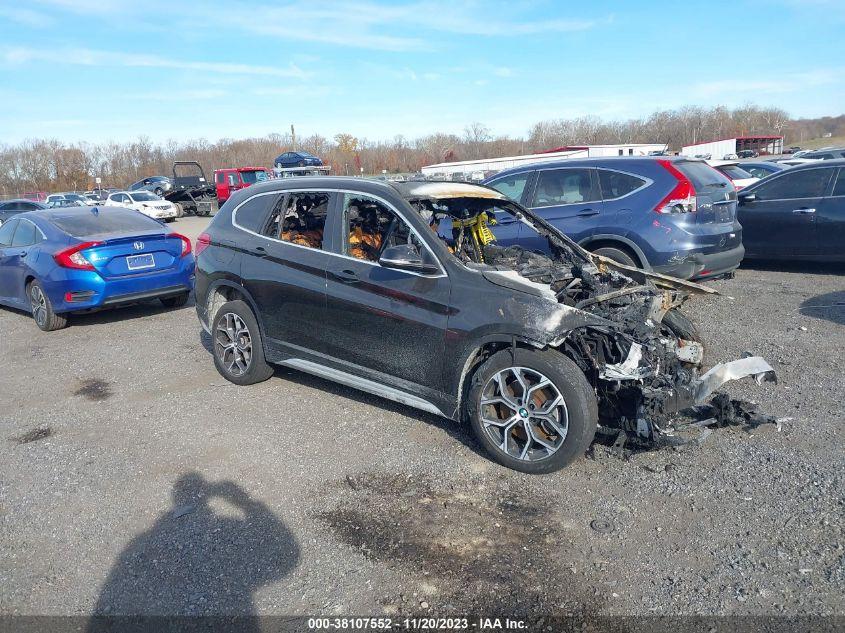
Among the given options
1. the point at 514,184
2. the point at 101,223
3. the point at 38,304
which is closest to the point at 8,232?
the point at 38,304

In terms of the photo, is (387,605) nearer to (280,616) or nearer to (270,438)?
(280,616)

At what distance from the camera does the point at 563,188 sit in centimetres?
797

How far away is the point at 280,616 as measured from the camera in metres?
2.92

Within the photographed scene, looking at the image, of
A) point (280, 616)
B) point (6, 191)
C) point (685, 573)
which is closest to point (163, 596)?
point (280, 616)

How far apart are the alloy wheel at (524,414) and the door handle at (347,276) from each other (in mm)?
1350

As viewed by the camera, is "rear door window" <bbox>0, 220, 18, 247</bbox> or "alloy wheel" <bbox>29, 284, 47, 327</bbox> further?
"rear door window" <bbox>0, 220, 18, 247</bbox>

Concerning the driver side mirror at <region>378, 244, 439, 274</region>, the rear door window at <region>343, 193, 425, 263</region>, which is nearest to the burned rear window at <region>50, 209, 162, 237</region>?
the rear door window at <region>343, 193, 425, 263</region>

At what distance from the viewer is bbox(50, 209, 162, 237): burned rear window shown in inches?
329

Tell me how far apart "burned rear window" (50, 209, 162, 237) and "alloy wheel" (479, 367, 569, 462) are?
638 centimetres

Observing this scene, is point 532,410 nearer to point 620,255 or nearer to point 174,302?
point 620,255

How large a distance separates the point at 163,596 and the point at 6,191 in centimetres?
7130

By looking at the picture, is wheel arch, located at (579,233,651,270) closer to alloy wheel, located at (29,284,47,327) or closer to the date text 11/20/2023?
the date text 11/20/2023

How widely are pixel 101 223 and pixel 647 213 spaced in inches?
278

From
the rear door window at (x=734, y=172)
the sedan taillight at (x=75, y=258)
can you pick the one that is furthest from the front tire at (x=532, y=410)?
the rear door window at (x=734, y=172)
